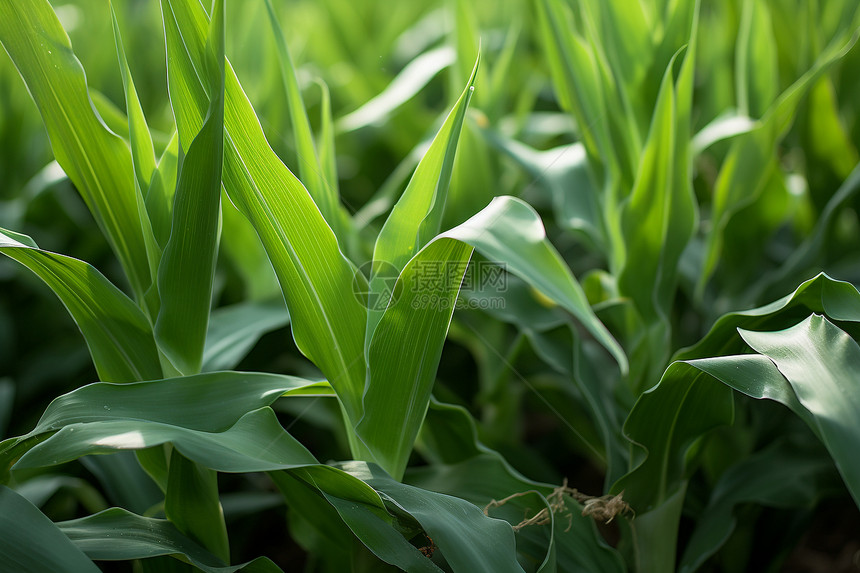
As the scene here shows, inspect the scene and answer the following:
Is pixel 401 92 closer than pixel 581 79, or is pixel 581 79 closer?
pixel 581 79


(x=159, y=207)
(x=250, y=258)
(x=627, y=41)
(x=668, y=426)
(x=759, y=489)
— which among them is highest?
(x=627, y=41)

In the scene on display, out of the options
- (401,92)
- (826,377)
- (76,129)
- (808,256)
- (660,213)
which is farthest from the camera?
(401,92)

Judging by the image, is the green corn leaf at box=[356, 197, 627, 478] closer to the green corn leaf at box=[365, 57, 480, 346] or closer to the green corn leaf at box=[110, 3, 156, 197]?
the green corn leaf at box=[365, 57, 480, 346]

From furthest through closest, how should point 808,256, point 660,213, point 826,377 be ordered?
point 808,256
point 660,213
point 826,377

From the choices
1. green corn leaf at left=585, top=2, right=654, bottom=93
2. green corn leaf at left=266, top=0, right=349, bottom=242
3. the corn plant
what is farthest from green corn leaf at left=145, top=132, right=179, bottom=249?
green corn leaf at left=585, top=2, right=654, bottom=93

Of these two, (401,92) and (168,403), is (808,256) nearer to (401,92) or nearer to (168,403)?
(401,92)

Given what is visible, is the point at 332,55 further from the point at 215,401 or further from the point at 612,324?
the point at 215,401

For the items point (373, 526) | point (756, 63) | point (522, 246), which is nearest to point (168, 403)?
point (373, 526)
